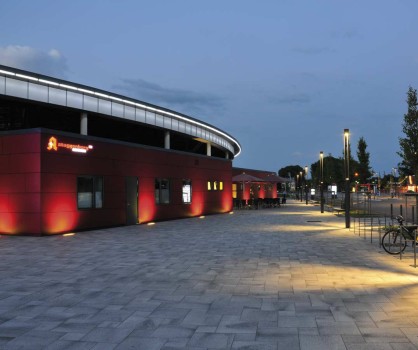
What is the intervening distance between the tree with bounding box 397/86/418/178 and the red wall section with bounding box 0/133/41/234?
14.0 metres

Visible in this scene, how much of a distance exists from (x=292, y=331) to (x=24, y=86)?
1954cm

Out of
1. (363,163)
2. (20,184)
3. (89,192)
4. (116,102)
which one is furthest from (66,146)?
(363,163)

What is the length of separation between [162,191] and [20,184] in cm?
919

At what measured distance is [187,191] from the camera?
27969 mm

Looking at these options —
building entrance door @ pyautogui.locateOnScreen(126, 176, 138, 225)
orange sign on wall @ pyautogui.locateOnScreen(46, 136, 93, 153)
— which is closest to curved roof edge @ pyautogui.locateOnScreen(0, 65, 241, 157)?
orange sign on wall @ pyautogui.locateOnScreen(46, 136, 93, 153)

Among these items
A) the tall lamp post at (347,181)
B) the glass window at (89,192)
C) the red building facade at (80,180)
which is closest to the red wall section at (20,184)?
the red building facade at (80,180)

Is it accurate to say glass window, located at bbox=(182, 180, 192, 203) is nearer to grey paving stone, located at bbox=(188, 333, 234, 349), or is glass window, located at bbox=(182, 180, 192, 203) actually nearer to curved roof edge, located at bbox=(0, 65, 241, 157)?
curved roof edge, located at bbox=(0, 65, 241, 157)

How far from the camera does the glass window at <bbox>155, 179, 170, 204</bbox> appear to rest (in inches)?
958

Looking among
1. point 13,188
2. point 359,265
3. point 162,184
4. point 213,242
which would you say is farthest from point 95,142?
point 359,265

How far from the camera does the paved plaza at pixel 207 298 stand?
5137mm

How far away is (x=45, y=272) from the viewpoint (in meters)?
9.43

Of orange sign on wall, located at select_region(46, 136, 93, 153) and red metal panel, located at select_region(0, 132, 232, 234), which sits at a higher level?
orange sign on wall, located at select_region(46, 136, 93, 153)

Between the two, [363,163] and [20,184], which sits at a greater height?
[363,163]

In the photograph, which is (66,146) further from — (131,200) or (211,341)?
(211,341)
